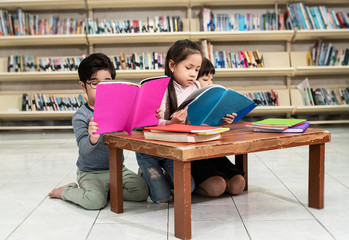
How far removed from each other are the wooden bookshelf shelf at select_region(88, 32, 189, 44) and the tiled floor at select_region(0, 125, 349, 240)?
234 centimetres

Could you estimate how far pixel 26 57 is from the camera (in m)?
4.85

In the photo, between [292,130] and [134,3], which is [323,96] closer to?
[134,3]

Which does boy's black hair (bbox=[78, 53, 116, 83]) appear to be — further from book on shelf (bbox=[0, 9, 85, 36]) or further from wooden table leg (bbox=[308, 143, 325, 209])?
book on shelf (bbox=[0, 9, 85, 36])

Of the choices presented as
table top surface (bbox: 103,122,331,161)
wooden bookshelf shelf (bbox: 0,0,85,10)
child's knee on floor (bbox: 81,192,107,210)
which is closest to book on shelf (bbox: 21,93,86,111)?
wooden bookshelf shelf (bbox: 0,0,85,10)

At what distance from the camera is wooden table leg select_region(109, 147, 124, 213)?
5.44 ft

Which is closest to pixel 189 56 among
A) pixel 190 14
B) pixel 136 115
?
pixel 136 115

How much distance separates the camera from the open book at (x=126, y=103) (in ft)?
4.71

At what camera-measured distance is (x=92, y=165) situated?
1.94 meters

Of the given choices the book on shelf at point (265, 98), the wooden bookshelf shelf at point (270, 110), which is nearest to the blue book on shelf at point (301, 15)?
the book on shelf at point (265, 98)

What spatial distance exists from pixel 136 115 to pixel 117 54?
3652mm

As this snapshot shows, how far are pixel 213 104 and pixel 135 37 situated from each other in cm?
320

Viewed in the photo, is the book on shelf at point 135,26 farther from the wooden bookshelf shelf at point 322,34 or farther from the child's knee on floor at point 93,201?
the child's knee on floor at point 93,201

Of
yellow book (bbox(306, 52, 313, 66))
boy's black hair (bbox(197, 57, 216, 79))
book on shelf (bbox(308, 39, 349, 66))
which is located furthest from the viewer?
yellow book (bbox(306, 52, 313, 66))

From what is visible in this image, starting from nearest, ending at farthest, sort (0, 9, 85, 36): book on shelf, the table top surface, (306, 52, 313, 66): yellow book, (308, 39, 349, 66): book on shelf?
the table top surface
(0, 9, 85, 36): book on shelf
(308, 39, 349, 66): book on shelf
(306, 52, 313, 66): yellow book
